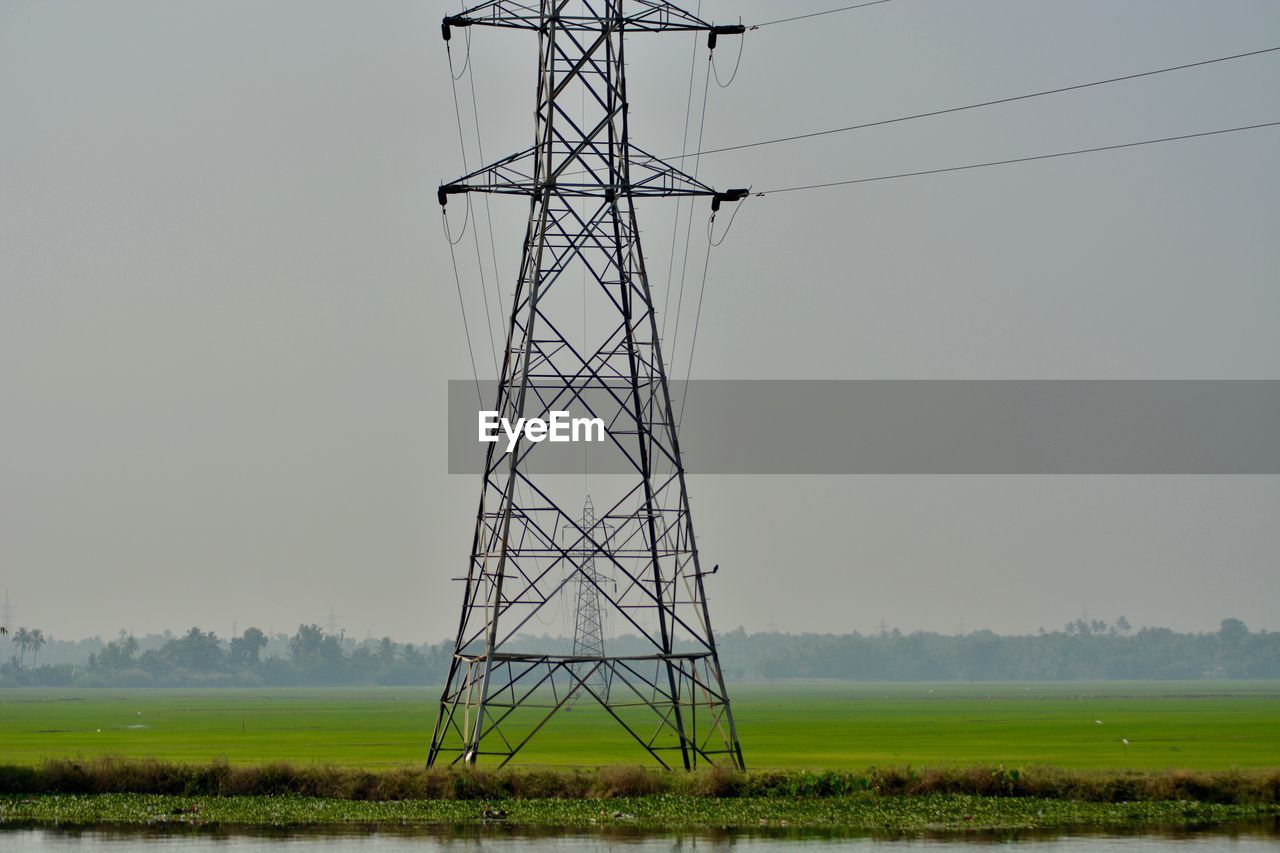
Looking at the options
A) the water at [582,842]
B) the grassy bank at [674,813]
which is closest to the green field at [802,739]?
the grassy bank at [674,813]

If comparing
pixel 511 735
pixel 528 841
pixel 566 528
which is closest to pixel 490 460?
pixel 566 528

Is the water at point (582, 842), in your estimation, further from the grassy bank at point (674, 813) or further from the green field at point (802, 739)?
the green field at point (802, 739)

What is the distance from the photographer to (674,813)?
32531mm

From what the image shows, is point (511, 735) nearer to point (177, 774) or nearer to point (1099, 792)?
point (177, 774)

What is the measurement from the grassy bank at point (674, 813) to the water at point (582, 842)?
1.74 metres

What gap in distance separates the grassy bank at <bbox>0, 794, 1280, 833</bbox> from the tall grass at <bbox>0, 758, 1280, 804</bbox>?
55 cm

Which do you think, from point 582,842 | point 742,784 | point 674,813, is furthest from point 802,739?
point 582,842

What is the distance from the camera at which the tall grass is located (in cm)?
3516

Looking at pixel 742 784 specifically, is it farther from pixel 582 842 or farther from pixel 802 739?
pixel 802 739

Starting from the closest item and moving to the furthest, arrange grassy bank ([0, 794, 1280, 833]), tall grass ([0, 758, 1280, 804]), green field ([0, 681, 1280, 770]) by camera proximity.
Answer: grassy bank ([0, 794, 1280, 833]) → tall grass ([0, 758, 1280, 804]) → green field ([0, 681, 1280, 770])

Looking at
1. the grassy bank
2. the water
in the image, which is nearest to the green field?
the grassy bank

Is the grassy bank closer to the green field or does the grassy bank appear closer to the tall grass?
the tall grass

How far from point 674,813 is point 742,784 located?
3.39 metres

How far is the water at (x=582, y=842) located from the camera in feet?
88.7
